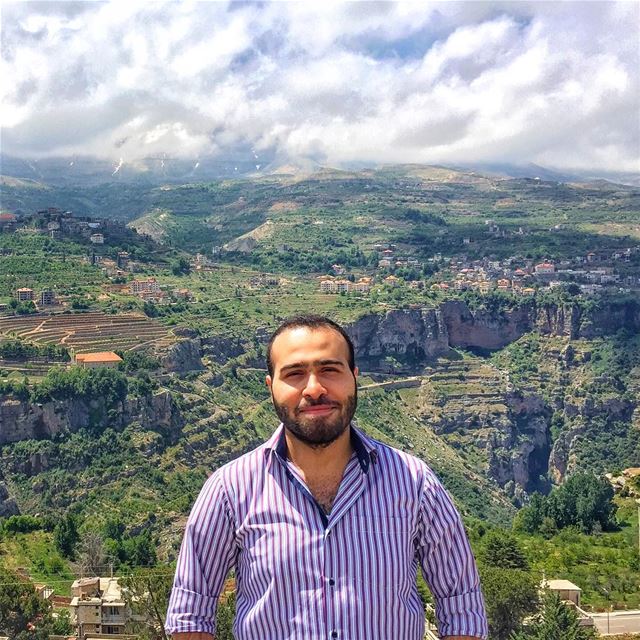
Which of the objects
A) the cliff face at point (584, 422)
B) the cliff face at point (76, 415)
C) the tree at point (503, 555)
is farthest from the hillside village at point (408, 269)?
the tree at point (503, 555)

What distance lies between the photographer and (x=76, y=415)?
1377 inches

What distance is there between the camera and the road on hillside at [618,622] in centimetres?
1497

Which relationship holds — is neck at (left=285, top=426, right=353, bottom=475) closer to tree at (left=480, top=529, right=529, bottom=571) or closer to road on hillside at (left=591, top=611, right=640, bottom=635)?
road on hillside at (left=591, top=611, right=640, bottom=635)

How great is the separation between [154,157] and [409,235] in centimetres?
10014

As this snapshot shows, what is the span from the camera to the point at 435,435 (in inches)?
1972

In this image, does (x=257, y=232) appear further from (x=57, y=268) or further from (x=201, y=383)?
(x=201, y=383)

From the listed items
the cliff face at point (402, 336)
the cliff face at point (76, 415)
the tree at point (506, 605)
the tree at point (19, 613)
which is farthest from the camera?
the cliff face at point (402, 336)

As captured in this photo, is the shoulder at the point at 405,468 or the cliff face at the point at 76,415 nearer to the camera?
the shoulder at the point at 405,468

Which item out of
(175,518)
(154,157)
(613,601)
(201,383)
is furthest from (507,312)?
(154,157)

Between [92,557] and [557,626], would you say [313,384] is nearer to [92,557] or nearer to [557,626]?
[557,626]

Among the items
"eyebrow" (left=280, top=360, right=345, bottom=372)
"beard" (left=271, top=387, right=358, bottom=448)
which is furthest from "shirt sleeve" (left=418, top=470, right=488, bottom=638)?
"eyebrow" (left=280, top=360, right=345, bottom=372)

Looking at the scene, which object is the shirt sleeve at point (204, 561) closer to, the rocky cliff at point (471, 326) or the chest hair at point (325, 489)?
the chest hair at point (325, 489)

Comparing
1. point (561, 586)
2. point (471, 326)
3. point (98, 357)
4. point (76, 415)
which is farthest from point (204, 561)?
point (471, 326)

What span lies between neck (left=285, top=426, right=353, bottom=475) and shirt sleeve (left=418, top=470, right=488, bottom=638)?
0.25 meters
